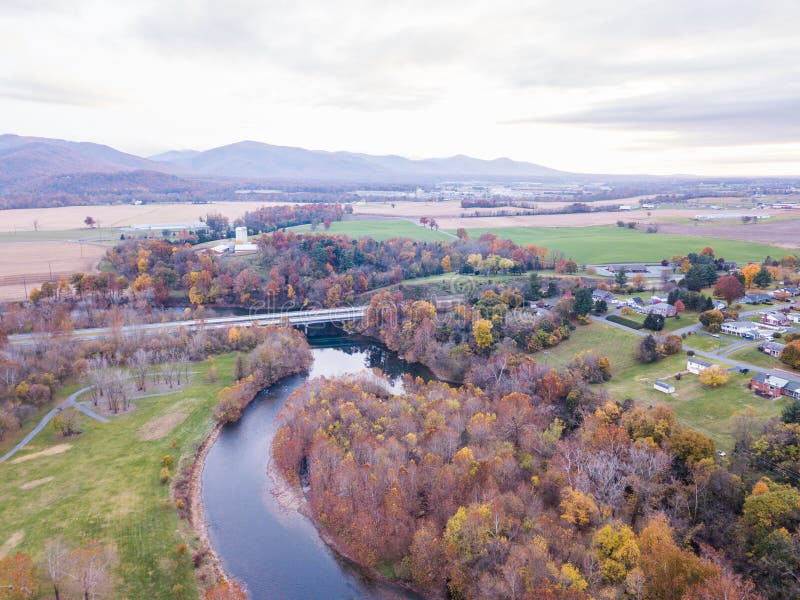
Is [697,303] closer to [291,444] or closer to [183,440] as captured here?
[291,444]

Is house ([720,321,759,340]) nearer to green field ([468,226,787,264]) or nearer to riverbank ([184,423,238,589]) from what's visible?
green field ([468,226,787,264])

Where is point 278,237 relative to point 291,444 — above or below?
above

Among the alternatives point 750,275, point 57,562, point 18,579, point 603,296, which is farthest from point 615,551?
point 750,275

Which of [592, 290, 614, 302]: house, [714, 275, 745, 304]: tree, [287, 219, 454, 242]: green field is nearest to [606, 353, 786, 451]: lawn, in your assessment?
[714, 275, 745, 304]: tree

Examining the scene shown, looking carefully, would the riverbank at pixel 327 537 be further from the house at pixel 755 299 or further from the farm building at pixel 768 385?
the house at pixel 755 299

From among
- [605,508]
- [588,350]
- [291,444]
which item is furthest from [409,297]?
[605,508]

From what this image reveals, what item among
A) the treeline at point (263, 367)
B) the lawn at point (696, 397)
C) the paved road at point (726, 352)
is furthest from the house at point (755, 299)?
the treeline at point (263, 367)
